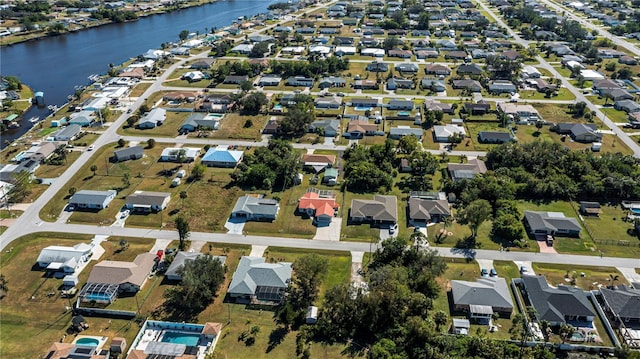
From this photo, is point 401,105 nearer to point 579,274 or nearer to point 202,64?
point 579,274

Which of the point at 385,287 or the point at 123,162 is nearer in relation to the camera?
the point at 385,287

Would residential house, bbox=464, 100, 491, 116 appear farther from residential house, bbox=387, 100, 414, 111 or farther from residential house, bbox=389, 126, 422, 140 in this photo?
residential house, bbox=389, 126, 422, 140

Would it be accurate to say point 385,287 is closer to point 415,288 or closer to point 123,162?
point 415,288

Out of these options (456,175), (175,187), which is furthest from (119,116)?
(456,175)

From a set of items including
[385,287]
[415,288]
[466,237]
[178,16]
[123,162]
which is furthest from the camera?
[178,16]

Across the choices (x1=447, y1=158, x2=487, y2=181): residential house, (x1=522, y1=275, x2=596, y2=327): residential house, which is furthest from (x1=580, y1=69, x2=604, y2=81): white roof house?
(x1=522, y1=275, x2=596, y2=327): residential house

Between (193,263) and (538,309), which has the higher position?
(193,263)

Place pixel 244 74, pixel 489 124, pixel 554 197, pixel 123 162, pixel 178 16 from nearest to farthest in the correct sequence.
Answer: pixel 554 197
pixel 123 162
pixel 489 124
pixel 244 74
pixel 178 16
